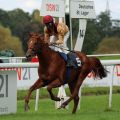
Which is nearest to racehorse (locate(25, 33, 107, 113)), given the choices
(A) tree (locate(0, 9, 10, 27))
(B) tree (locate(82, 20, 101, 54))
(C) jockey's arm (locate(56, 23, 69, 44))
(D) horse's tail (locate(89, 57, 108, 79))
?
(C) jockey's arm (locate(56, 23, 69, 44))

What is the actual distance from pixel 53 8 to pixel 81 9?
2.24 feet

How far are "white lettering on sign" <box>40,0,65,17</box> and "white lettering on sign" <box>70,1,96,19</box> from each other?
0.81 ft

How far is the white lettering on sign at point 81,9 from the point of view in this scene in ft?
44.5

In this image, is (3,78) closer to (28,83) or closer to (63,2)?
(63,2)

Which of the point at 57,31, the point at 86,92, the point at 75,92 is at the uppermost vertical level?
the point at 57,31

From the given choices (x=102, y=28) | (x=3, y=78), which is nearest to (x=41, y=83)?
(x=3, y=78)

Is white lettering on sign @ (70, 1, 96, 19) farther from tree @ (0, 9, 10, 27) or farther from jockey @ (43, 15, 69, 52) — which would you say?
tree @ (0, 9, 10, 27)

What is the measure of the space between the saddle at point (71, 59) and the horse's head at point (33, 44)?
703mm

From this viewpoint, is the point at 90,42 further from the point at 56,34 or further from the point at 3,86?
the point at 3,86

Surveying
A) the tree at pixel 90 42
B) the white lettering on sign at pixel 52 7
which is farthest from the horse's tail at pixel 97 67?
the tree at pixel 90 42

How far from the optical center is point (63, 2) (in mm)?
13758

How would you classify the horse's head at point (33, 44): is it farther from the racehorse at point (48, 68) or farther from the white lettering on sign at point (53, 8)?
the white lettering on sign at point (53, 8)

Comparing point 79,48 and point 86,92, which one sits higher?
point 79,48

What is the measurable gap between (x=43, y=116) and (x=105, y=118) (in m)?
1.17
